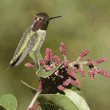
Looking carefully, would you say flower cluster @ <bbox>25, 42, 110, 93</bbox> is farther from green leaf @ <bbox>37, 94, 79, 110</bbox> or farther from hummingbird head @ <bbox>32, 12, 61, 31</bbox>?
hummingbird head @ <bbox>32, 12, 61, 31</bbox>

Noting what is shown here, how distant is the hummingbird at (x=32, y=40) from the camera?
181 centimetres

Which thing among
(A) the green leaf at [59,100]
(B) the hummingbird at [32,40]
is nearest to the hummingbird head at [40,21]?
(B) the hummingbird at [32,40]

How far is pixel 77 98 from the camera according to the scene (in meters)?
0.84

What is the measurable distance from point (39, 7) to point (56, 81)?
3.22m

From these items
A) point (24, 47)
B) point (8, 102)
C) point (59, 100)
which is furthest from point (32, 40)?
point (59, 100)

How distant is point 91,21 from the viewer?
3.84m

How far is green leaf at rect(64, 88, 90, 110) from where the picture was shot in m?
0.81

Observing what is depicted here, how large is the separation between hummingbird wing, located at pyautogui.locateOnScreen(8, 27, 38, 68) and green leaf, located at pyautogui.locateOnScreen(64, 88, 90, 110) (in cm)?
102

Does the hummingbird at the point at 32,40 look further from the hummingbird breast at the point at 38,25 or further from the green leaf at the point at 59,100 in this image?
the green leaf at the point at 59,100

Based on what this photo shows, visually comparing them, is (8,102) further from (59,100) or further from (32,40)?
(32,40)

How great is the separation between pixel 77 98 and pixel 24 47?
1107 millimetres

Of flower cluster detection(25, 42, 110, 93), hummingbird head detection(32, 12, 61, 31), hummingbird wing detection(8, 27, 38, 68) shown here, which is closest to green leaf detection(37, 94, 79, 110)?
flower cluster detection(25, 42, 110, 93)

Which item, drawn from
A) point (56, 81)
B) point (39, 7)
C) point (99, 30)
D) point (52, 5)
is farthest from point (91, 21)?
point (56, 81)

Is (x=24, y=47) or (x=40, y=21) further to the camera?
(x=40, y=21)
